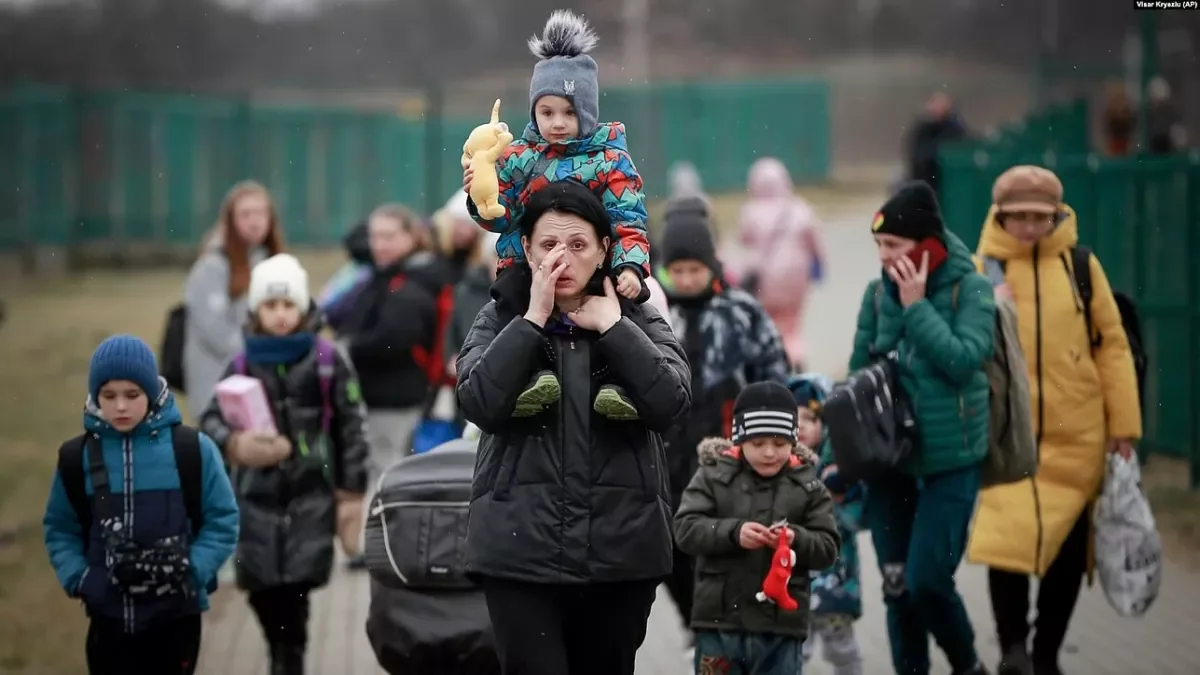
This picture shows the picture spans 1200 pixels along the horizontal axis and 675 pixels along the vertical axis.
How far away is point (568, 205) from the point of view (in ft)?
17.7

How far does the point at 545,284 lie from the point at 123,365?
2.04m

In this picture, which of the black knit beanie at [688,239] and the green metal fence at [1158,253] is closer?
the black knit beanie at [688,239]

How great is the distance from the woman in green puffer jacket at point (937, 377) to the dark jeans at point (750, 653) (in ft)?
3.34

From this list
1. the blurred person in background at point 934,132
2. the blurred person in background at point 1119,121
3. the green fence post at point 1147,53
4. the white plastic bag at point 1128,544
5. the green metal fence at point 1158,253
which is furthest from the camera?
the blurred person in background at point 934,132

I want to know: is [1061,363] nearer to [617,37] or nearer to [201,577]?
[201,577]

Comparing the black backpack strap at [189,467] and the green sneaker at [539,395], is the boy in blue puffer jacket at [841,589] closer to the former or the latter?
the black backpack strap at [189,467]

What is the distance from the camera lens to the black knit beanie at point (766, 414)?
21.9ft

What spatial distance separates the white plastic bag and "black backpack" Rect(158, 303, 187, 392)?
17.5 ft

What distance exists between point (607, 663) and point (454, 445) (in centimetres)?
167

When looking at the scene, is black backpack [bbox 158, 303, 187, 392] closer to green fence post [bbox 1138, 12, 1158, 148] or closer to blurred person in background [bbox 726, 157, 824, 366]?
blurred person in background [bbox 726, 157, 824, 366]

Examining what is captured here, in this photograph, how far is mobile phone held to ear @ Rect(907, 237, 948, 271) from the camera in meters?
7.57

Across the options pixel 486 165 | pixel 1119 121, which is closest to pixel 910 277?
pixel 486 165

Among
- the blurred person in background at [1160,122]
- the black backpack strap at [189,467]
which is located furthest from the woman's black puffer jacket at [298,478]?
the blurred person in background at [1160,122]

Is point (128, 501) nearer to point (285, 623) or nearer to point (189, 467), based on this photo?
point (189, 467)
